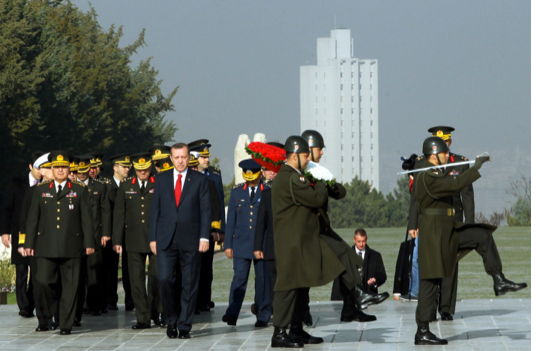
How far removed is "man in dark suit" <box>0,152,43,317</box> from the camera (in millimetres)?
13445

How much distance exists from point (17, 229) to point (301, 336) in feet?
16.0

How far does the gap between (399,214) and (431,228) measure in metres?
80.6

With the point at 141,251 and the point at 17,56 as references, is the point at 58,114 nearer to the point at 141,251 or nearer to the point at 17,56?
the point at 17,56

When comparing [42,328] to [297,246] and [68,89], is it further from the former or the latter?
[68,89]

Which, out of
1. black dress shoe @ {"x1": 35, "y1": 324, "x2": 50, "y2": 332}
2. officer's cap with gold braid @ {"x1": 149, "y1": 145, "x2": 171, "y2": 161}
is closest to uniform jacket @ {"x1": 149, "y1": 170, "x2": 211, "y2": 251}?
officer's cap with gold braid @ {"x1": 149, "y1": 145, "x2": 171, "y2": 161}

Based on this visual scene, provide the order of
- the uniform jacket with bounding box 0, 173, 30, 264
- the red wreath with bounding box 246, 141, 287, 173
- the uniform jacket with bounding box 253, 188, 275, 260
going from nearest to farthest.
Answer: the red wreath with bounding box 246, 141, 287, 173 < the uniform jacket with bounding box 253, 188, 275, 260 < the uniform jacket with bounding box 0, 173, 30, 264

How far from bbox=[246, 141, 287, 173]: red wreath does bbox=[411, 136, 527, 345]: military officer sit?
1511 millimetres

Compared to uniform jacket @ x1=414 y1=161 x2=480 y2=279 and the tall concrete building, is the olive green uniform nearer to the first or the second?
uniform jacket @ x1=414 y1=161 x2=480 y2=279

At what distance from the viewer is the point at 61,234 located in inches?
452

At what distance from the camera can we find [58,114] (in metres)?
44.9

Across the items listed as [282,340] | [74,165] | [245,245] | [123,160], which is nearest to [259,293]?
[245,245]

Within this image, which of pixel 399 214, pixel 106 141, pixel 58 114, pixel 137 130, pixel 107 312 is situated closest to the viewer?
pixel 107 312

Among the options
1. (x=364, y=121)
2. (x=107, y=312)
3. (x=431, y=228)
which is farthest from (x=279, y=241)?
(x=364, y=121)

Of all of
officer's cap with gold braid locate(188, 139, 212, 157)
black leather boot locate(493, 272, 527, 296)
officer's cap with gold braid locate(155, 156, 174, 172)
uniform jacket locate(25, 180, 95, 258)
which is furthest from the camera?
officer's cap with gold braid locate(188, 139, 212, 157)
